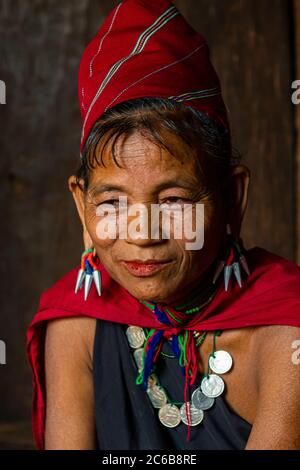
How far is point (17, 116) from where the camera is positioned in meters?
2.88

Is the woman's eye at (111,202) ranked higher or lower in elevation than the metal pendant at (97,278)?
higher

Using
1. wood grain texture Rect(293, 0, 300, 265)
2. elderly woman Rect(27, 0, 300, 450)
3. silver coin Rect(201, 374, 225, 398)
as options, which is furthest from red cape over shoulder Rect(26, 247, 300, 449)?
wood grain texture Rect(293, 0, 300, 265)

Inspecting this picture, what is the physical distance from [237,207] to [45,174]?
1.06 metres

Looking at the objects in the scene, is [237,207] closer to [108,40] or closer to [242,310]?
[242,310]

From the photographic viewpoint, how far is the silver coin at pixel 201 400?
200cm

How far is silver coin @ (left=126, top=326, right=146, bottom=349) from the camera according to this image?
206 centimetres

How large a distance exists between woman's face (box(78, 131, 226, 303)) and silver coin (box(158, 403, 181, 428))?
0.95 ft

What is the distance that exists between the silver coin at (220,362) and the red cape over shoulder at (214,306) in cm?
7

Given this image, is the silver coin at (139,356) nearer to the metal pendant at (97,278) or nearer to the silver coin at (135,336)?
the silver coin at (135,336)

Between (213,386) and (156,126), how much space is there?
609 millimetres

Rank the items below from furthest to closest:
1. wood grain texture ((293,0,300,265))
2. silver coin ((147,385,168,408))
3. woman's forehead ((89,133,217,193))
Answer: wood grain texture ((293,0,300,265))
silver coin ((147,385,168,408))
woman's forehead ((89,133,217,193))

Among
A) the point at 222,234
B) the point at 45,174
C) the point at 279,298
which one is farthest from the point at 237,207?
the point at 45,174

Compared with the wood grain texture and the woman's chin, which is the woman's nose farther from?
the wood grain texture

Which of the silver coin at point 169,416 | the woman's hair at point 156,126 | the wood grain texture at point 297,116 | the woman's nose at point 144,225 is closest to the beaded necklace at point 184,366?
the silver coin at point 169,416
